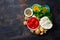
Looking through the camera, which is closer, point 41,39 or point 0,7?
point 41,39

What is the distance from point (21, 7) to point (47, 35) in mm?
376

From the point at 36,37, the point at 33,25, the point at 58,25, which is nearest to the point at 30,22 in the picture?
the point at 33,25

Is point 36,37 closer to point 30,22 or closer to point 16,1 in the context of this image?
point 30,22

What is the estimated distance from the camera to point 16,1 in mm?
1567

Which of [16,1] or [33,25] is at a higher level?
[16,1]

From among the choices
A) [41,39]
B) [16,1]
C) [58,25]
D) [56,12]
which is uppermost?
[16,1]

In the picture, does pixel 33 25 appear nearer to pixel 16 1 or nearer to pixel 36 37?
pixel 36 37

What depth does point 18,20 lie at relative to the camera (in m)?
1.50

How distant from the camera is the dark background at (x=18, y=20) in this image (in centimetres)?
145

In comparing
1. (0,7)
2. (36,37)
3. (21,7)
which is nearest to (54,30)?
(36,37)

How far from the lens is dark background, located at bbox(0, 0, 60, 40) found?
1.45 metres

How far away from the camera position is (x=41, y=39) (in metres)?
1.43

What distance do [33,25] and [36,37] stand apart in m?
0.11

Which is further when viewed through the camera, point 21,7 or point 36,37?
point 21,7
